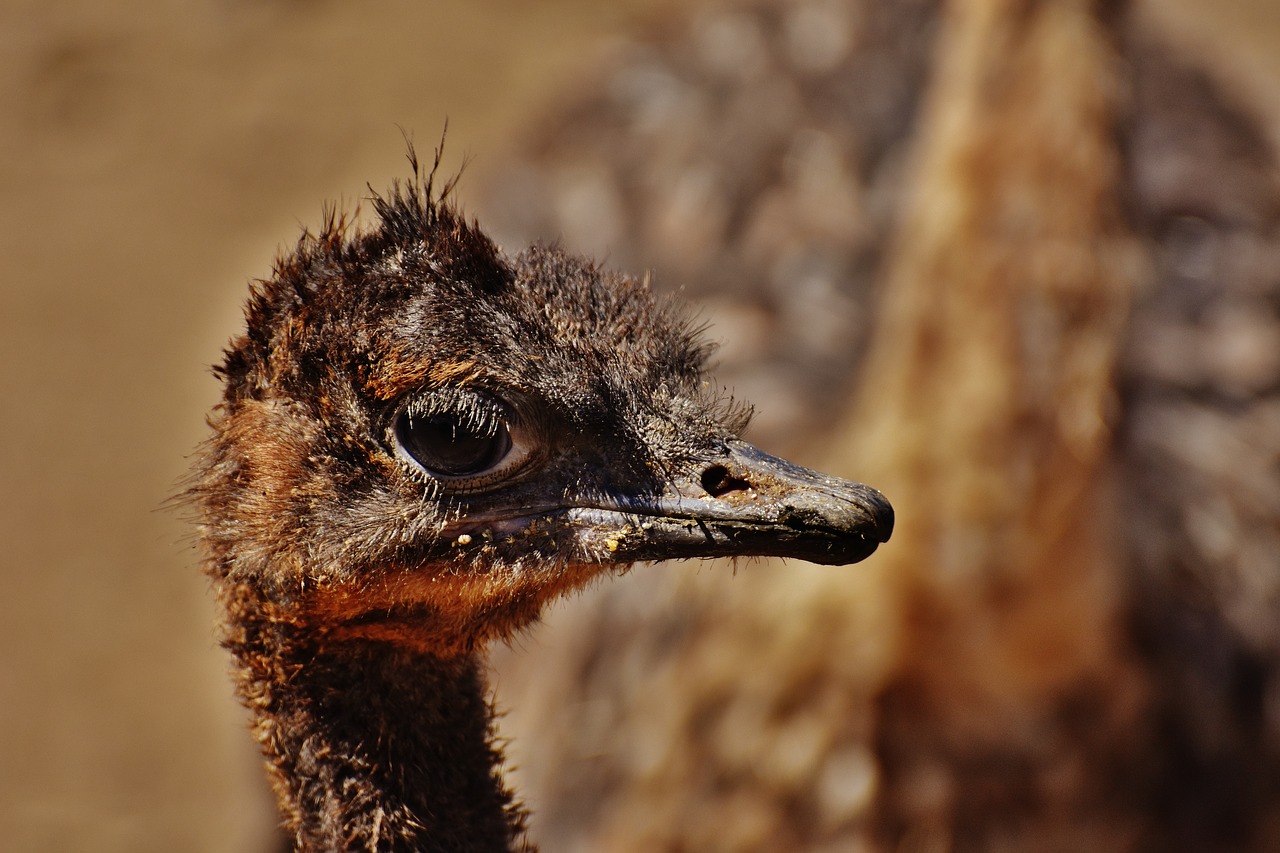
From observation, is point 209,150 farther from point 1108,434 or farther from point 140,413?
point 1108,434

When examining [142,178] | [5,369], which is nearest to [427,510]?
[5,369]

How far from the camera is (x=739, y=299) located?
16.3 ft

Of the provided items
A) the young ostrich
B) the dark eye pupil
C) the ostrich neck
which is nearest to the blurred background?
the young ostrich

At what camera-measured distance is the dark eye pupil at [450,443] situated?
1.97 metres

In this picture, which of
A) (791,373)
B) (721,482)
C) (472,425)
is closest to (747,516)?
(721,482)

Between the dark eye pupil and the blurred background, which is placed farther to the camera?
the blurred background

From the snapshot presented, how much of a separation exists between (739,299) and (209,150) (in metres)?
3.95

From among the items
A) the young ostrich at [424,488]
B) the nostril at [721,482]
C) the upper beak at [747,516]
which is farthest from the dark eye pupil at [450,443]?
the nostril at [721,482]

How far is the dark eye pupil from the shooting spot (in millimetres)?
1971

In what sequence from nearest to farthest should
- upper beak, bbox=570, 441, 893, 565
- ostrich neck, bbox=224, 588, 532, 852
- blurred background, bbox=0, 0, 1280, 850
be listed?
1. upper beak, bbox=570, 441, 893, 565
2. ostrich neck, bbox=224, 588, 532, 852
3. blurred background, bbox=0, 0, 1280, 850

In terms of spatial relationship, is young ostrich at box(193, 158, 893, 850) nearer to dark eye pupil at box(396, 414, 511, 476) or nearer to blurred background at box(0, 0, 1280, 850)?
dark eye pupil at box(396, 414, 511, 476)

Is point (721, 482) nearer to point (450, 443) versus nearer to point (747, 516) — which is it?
point (747, 516)

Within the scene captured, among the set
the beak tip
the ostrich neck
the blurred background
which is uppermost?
the blurred background

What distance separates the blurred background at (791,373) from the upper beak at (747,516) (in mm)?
590
